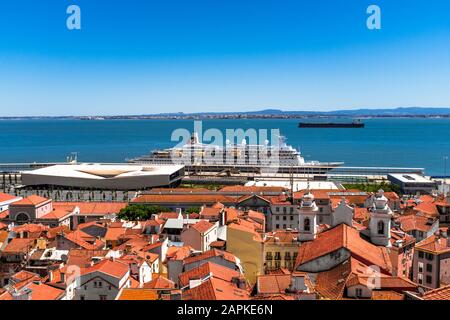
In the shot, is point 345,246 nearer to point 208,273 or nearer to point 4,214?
point 208,273

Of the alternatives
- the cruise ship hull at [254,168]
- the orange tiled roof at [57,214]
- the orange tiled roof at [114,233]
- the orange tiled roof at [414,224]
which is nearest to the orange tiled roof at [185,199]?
the orange tiled roof at [57,214]

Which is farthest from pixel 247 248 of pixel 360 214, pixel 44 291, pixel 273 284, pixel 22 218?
pixel 22 218

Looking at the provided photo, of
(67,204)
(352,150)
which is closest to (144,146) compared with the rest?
(352,150)

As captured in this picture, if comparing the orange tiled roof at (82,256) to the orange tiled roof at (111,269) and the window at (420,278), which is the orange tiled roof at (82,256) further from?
the window at (420,278)

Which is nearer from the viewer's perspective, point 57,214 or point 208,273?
point 208,273

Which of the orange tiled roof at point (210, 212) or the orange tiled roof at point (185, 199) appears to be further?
the orange tiled roof at point (185, 199)
